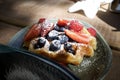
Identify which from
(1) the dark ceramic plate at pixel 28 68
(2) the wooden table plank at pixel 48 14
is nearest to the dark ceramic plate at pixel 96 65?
(2) the wooden table plank at pixel 48 14

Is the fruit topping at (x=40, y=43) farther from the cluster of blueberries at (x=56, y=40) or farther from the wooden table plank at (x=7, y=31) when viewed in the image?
the wooden table plank at (x=7, y=31)

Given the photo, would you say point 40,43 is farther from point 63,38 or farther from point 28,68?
point 28,68

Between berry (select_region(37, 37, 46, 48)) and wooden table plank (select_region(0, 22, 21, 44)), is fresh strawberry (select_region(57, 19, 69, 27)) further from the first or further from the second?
wooden table plank (select_region(0, 22, 21, 44))

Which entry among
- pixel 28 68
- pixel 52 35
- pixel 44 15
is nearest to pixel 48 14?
pixel 44 15

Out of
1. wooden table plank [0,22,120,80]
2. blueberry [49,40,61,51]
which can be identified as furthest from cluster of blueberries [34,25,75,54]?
wooden table plank [0,22,120,80]

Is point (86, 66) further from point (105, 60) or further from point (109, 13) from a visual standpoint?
point (109, 13)

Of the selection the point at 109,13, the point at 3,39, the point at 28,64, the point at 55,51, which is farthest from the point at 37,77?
the point at 109,13
